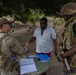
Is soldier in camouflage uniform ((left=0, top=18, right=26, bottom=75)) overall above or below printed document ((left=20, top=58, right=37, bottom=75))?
above

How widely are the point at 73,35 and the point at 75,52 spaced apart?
25cm

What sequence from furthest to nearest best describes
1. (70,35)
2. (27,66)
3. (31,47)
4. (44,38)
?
(31,47) < (44,38) < (27,66) < (70,35)

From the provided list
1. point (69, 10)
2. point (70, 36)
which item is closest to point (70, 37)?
point (70, 36)

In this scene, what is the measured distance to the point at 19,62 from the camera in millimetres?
4703

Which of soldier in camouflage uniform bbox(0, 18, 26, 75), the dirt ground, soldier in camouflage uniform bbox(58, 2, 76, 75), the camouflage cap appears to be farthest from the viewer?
the dirt ground

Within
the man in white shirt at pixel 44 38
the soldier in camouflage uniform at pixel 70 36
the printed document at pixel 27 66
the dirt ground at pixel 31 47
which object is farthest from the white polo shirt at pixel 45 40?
the soldier in camouflage uniform at pixel 70 36

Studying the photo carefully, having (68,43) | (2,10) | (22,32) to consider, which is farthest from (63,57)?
(22,32)

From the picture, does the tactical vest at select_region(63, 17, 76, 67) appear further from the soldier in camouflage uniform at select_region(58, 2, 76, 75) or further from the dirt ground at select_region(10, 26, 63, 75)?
the dirt ground at select_region(10, 26, 63, 75)

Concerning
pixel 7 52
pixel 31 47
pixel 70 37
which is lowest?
pixel 31 47

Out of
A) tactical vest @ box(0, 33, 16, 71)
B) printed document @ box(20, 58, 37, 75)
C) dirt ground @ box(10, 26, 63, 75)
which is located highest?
tactical vest @ box(0, 33, 16, 71)

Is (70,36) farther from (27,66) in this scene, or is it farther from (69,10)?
(27,66)

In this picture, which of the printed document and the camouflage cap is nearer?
the camouflage cap

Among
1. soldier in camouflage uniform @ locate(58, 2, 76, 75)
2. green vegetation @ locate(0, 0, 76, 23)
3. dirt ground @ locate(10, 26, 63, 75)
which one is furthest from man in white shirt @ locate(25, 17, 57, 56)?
green vegetation @ locate(0, 0, 76, 23)

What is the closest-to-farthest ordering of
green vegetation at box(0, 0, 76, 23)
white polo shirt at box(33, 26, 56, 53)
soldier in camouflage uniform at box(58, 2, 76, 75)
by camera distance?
soldier in camouflage uniform at box(58, 2, 76, 75) < white polo shirt at box(33, 26, 56, 53) < green vegetation at box(0, 0, 76, 23)
